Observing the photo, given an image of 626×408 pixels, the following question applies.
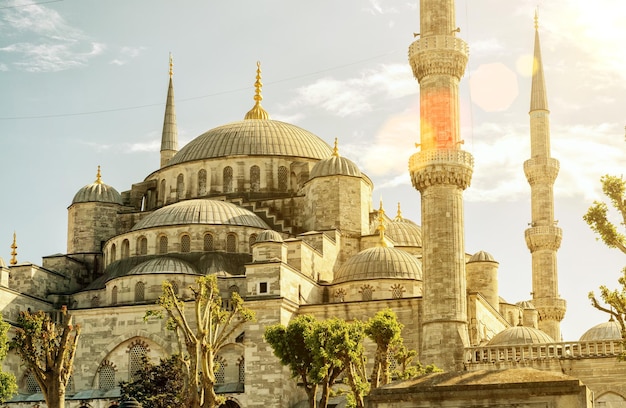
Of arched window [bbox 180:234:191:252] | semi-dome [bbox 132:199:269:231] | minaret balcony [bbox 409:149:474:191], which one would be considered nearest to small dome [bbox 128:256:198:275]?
arched window [bbox 180:234:191:252]

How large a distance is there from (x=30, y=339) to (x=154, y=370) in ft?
36.0

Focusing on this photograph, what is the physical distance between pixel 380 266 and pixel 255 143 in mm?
11353

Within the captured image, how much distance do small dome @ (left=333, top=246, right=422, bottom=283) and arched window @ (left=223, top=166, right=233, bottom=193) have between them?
29.2ft

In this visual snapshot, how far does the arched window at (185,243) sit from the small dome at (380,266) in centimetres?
588

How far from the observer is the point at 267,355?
33594mm

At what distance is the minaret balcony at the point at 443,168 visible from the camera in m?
32.5

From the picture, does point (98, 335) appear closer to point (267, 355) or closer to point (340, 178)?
point (267, 355)

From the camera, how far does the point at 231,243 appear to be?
3950 cm

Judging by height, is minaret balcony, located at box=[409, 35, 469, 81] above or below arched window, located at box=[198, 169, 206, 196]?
above

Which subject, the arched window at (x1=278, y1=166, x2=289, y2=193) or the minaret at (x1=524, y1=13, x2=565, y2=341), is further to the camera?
the minaret at (x1=524, y1=13, x2=565, y2=341)

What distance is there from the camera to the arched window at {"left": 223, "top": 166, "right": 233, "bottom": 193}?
44656 millimetres

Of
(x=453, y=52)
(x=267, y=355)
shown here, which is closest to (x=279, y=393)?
(x=267, y=355)

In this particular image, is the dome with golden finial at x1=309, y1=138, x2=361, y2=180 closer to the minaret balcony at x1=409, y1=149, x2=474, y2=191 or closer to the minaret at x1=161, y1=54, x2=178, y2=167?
the minaret balcony at x1=409, y1=149, x2=474, y2=191

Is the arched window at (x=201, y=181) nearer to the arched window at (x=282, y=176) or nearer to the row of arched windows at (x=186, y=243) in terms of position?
the arched window at (x=282, y=176)
